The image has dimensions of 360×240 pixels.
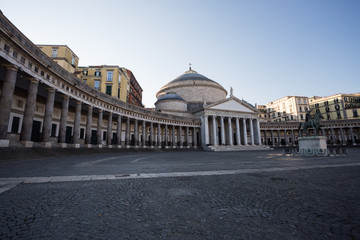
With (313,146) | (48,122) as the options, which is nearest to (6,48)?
(48,122)

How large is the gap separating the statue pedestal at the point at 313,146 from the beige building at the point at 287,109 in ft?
149

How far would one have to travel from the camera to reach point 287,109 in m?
72.3

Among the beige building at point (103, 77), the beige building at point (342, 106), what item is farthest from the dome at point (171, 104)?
the beige building at point (342, 106)

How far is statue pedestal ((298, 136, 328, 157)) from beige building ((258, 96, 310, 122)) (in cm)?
4536

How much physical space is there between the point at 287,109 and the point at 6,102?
8323cm

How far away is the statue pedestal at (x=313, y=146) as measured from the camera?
1712 centimetres

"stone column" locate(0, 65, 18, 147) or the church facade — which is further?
the church facade

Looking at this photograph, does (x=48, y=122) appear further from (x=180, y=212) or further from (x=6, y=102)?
(x=180, y=212)

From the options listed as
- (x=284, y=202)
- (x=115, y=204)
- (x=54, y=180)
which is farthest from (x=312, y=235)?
(x=54, y=180)

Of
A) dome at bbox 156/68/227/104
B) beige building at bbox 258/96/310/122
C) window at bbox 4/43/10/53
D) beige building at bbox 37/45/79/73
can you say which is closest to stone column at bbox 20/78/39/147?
window at bbox 4/43/10/53

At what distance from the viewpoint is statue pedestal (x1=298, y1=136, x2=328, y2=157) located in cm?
1712

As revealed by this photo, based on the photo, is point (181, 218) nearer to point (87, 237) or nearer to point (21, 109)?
point (87, 237)

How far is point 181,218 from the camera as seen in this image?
2.74 meters

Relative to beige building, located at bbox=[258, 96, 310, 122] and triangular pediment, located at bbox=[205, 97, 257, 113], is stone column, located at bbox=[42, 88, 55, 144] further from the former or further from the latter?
beige building, located at bbox=[258, 96, 310, 122]
